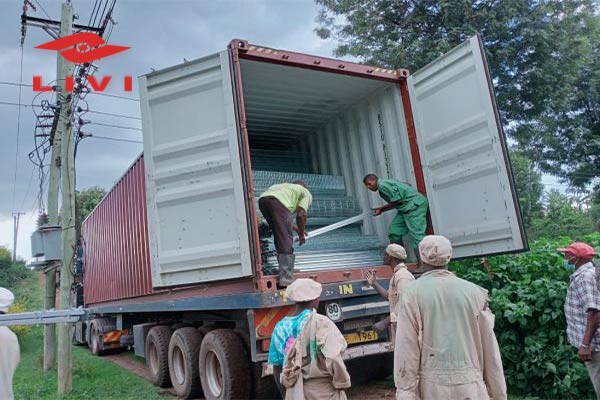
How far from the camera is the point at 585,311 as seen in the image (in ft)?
11.0

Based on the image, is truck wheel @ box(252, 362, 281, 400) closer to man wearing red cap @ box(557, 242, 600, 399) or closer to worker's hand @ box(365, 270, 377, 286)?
worker's hand @ box(365, 270, 377, 286)

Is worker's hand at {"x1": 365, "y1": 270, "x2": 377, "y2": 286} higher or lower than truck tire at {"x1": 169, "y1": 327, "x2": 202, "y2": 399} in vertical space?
higher

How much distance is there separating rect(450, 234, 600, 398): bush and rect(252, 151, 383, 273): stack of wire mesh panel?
142 cm

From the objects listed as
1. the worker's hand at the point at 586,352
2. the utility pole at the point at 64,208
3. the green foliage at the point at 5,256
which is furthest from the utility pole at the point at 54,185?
the green foliage at the point at 5,256

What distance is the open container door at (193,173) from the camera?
4309 mm

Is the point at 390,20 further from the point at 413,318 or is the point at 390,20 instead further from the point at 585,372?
the point at 413,318

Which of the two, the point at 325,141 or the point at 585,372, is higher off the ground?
the point at 325,141

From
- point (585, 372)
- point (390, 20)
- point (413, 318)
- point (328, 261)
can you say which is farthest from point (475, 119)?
point (390, 20)

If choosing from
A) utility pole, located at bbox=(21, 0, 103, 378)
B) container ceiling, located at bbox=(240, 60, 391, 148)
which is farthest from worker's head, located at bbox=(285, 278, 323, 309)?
utility pole, located at bbox=(21, 0, 103, 378)

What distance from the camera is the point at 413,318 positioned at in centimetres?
233

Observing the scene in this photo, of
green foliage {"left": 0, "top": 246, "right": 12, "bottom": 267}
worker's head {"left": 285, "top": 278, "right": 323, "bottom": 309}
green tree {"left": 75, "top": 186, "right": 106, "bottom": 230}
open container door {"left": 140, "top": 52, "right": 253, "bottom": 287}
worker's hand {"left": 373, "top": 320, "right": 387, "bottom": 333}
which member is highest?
green tree {"left": 75, "top": 186, "right": 106, "bottom": 230}

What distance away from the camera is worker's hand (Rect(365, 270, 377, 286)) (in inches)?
184

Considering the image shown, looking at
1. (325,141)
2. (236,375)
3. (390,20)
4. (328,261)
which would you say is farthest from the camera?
(390,20)

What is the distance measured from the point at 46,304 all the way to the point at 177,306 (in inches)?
199
